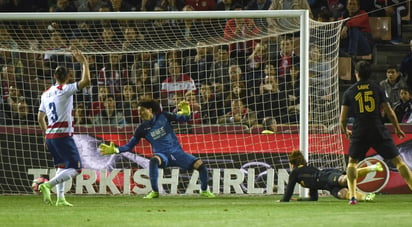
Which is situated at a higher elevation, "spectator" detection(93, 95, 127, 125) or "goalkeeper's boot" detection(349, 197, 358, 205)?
"spectator" detection(93, 95, 127, 125)

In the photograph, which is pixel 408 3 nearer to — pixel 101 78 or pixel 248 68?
pixel 248 68

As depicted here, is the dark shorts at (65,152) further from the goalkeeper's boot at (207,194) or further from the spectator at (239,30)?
the spectator at (239,30)

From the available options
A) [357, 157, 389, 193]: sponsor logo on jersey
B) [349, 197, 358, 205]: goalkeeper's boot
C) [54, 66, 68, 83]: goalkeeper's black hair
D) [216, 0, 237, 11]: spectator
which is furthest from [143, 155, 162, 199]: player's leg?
[216, 0, 237, 11]: spectator

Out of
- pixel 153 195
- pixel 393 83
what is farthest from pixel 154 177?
pixel 393 83

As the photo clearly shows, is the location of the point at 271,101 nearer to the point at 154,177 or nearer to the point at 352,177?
the point at 154,177

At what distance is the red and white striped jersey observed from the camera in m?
13.7

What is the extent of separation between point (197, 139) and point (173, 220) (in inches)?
263

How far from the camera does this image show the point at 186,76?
1819cm

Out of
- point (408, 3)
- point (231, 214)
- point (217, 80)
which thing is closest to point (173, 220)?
point (231, 214)

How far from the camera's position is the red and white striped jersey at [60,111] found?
1369 cm

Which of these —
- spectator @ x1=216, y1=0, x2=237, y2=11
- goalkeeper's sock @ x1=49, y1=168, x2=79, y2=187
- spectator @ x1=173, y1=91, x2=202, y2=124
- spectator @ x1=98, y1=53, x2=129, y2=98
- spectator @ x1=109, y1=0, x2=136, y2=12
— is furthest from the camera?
spectator @ x1=109, y1=0, x2=136, y2=12

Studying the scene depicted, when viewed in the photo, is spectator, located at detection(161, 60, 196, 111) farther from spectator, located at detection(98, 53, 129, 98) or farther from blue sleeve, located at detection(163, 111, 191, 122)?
blue sleeve, located at detection(163, 111, 191, 122)

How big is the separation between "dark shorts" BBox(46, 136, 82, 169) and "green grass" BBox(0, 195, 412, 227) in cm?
57

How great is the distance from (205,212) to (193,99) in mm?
6326
